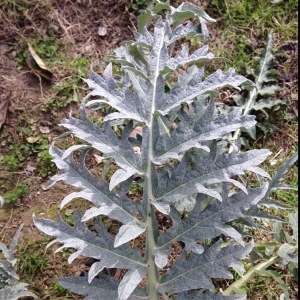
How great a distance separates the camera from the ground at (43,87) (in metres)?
2.72

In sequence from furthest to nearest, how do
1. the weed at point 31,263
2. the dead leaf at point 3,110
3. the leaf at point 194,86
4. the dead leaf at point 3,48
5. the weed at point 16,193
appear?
the dead leaf at point 3,48
the dead leaf at point 3,110
the weed at point 16,193
the weed at point 31,263
the leaf at point 194,86

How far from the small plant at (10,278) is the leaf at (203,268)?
2.28 ft

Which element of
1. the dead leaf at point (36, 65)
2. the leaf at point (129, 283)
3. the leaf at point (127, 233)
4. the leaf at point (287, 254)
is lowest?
the leaf at point (287, 254)

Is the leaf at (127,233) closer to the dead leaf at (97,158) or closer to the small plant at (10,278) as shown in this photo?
the small plant at (10,278)

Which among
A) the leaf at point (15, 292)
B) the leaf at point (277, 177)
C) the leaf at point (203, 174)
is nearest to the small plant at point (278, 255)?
the leaf at point (277, 177)

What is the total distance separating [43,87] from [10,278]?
108cm

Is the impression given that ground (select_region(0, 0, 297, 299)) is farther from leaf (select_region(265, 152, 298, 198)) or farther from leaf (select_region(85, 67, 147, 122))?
leaf (select_region(85, 67, 147, 122))

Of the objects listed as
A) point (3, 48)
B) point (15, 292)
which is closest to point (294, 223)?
point (15, 292)

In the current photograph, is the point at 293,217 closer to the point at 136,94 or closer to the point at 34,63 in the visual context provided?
the point at 136,94

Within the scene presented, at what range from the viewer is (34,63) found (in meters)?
2.96

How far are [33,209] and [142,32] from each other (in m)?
1.07

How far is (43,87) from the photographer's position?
9.74 feet

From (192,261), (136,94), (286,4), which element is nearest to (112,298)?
(192,261)

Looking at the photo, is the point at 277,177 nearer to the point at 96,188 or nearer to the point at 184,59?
the point at 184,59
